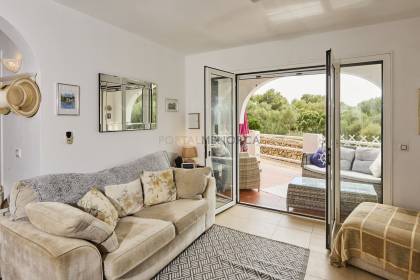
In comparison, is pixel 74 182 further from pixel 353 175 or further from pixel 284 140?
pixel 284 140

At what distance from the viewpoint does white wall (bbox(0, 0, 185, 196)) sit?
239cm

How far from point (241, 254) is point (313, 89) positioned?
6797mm

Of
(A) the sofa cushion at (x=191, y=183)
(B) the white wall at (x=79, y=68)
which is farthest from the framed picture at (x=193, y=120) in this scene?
(A) the sofa cushion at (x=191, y=183)

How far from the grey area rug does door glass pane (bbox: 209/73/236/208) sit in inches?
40.3

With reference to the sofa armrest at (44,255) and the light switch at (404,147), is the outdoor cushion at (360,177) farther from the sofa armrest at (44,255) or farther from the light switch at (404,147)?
the sofa armrest at (44,255)

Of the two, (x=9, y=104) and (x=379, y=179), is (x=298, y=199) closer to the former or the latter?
(x=379, y=179)

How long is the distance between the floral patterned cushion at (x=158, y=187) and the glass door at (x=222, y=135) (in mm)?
827

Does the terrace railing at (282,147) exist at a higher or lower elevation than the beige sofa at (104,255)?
higher

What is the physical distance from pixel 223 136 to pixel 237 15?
190cm

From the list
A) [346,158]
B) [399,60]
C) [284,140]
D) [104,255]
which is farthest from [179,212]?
[284,140]

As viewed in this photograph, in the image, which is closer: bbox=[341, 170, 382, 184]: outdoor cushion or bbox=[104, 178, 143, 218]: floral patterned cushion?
bbox=[104, 178, 143, 218]: floral patterned cushion

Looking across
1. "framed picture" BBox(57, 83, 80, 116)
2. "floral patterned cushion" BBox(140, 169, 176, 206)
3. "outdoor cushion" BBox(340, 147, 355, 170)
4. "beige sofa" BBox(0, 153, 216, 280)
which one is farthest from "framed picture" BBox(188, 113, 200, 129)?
"outdoor cushion" BBox(340, 147, 355, 170)

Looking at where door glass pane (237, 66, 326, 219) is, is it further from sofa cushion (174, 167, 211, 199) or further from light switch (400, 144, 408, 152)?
sofa cushion (174, 167, 211, 199)

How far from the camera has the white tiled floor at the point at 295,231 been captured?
7.76 feet
